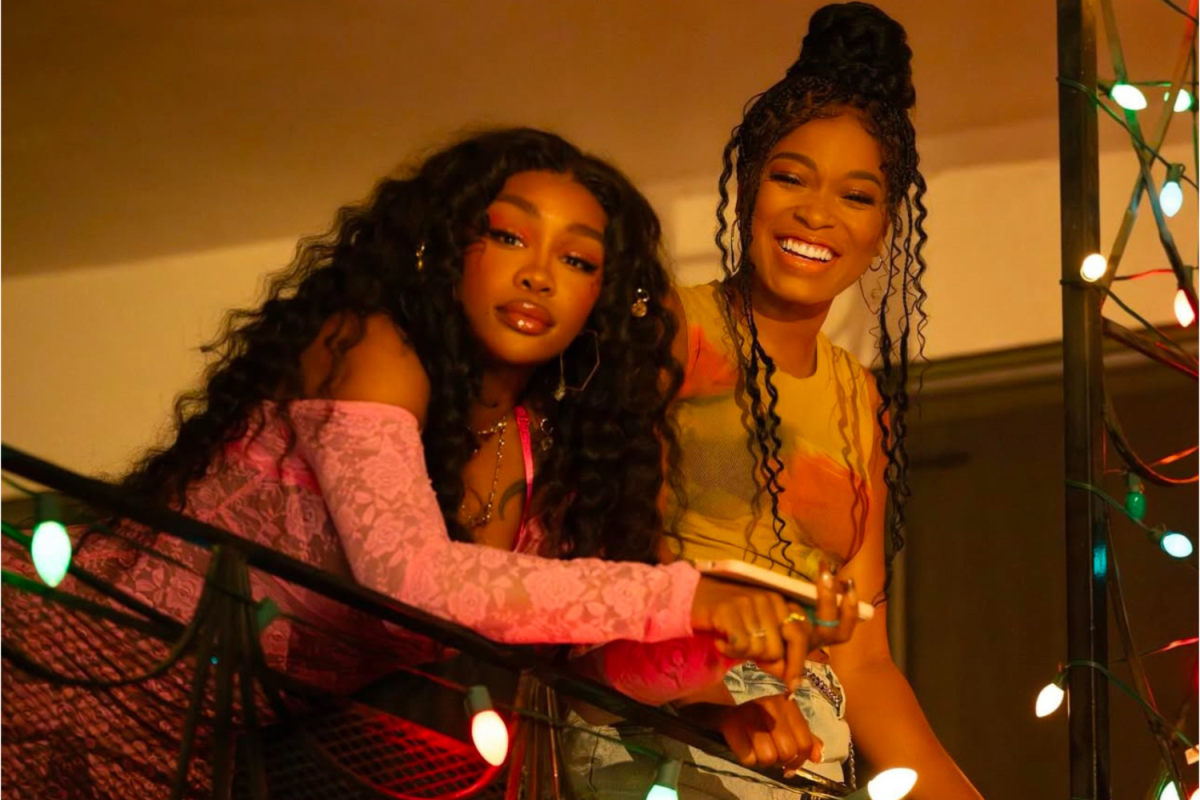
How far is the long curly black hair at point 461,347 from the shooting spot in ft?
6.01

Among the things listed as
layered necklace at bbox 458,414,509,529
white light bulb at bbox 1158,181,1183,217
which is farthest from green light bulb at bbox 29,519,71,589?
white light bulb at bbox 1158,181,1183,217

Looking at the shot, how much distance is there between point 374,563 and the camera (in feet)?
5.11

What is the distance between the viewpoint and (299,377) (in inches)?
69.3

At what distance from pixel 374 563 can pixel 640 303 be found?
0.59 meters

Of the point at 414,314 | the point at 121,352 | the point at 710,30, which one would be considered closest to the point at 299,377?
the point at 414,314

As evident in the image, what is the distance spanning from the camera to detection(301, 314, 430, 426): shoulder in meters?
1.68

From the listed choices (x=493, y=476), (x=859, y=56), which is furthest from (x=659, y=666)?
(x=859, y=56)

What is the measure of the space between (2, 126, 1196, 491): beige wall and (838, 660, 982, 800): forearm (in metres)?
0.82

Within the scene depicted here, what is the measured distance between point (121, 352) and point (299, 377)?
194 centimetres

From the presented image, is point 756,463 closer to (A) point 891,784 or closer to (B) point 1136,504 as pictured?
(B) point 1136,504

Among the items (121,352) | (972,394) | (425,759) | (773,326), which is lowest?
(425,759)

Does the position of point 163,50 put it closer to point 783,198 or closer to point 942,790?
point 783,198

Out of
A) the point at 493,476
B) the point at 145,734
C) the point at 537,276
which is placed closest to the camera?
the point at 145,734

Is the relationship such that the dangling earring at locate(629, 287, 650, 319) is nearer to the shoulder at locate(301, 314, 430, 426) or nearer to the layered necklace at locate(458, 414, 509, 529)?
the layered necklace at locate(458, 414, 509, 529)
